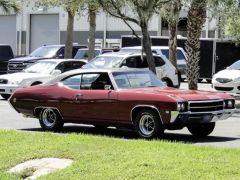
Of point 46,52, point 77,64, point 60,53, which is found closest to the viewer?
point 77,64

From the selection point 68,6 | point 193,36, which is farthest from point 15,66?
point 193,36

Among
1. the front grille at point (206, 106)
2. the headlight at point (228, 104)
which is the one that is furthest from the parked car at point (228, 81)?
the front grille at point (206, 106)

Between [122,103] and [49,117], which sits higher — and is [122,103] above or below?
above

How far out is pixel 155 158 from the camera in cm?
927

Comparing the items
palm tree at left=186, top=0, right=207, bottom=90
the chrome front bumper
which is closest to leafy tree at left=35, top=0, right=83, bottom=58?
palm tree at left=186, top=0, right=207, bottom=90

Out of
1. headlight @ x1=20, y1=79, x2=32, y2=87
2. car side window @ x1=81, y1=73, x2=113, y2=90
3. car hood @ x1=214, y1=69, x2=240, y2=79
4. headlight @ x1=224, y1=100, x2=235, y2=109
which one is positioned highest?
car side window @ x1=81, y1=73, x2=113, y2=90

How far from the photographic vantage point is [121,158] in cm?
939

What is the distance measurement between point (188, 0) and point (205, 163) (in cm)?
1534

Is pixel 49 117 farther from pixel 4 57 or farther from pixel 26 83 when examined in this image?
pixel 4 57

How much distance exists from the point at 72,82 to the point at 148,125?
2.36 meters

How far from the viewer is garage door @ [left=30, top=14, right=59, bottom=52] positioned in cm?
5647

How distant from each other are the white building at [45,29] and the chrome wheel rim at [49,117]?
120 ft

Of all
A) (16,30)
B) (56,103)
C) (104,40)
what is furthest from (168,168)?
(16,30)

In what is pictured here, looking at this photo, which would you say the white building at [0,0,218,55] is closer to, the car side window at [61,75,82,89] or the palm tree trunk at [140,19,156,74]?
the palm tree trunk at [140,19,156,74]
